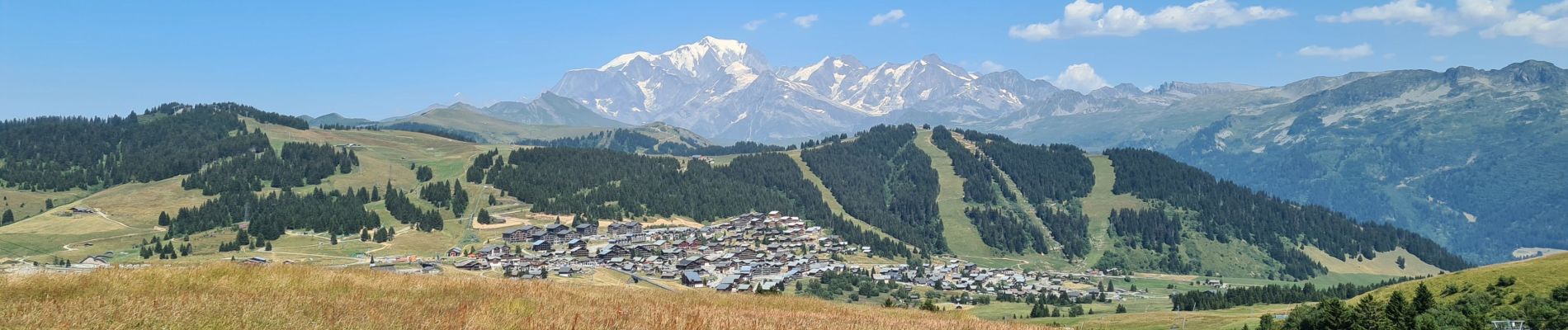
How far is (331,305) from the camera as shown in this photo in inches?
617

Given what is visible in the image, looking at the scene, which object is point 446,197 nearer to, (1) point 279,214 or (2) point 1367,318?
(1) point 279,214

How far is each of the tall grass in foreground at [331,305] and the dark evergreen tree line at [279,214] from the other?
490 ft

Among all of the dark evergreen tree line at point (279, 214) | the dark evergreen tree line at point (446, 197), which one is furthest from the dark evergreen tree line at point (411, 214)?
the dark evergreen tree line at point (279, 214)

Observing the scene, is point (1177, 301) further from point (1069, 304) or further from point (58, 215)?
point (58, 215)

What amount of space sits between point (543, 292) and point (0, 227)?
19158cm

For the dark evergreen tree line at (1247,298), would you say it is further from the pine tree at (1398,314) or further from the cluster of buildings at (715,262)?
the pine tree at (1398,314)

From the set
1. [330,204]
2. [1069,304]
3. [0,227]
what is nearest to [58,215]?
[0,227]

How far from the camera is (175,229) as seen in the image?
162 metres

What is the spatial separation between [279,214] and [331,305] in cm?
17347

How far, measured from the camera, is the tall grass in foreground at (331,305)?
13641 mm

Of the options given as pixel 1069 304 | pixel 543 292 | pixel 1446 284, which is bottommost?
A: pixel 1069 304

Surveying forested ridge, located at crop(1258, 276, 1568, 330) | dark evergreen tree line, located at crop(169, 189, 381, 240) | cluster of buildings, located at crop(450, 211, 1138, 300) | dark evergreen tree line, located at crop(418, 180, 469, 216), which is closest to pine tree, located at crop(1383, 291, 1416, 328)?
forested ridge, located at crop(1258, 276, 1568, 330)

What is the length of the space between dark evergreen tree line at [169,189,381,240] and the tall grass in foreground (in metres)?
149

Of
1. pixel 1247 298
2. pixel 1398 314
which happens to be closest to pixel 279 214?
pixel 1247 298
